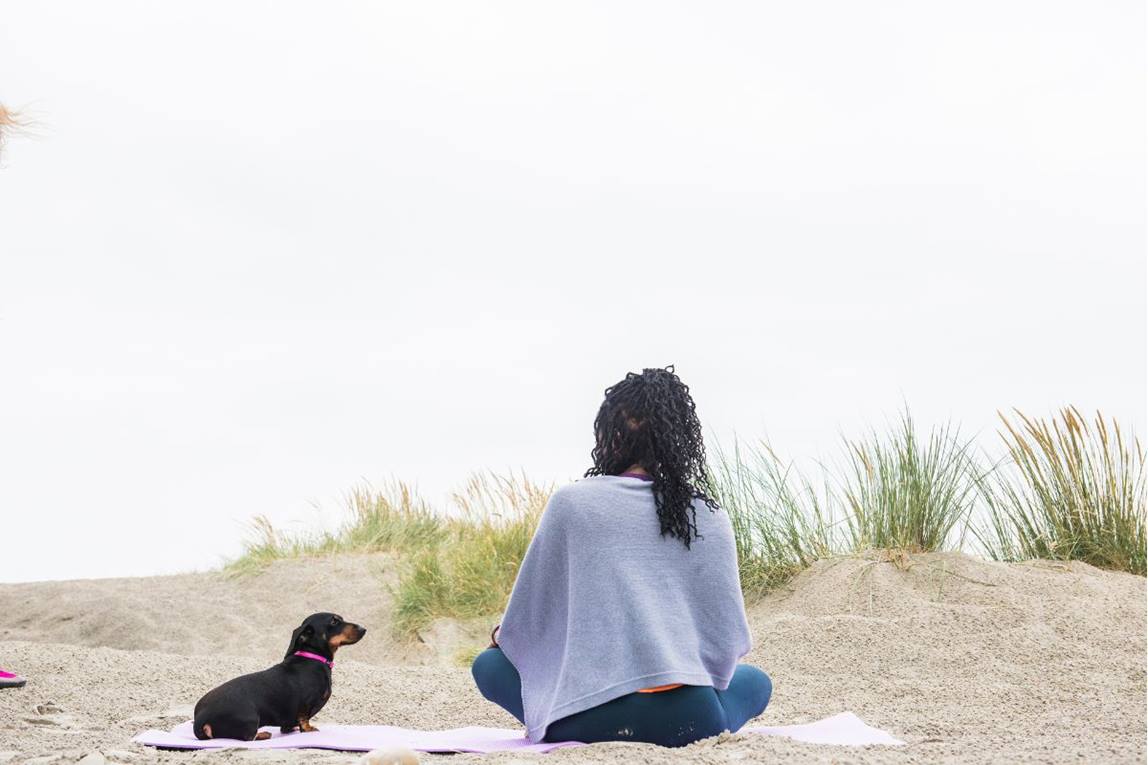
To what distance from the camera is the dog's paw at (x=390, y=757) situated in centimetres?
315

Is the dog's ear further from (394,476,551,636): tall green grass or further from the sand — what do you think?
(394,476,551,636): tall green grass

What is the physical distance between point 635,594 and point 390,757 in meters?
0.82

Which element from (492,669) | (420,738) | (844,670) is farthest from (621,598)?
(844,670)

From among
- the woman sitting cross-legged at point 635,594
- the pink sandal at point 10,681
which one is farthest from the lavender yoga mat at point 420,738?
the pink sandal at point 10,681

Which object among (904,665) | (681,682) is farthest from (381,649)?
(681,682)

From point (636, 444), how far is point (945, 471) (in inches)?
165

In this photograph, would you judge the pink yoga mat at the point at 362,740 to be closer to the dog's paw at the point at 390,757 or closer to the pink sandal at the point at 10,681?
the dog's paw at the point at 390,757

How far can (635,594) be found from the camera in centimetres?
337

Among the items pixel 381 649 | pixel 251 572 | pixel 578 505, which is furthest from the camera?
pixel 251 572

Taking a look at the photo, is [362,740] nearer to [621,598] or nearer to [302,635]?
[302,635]

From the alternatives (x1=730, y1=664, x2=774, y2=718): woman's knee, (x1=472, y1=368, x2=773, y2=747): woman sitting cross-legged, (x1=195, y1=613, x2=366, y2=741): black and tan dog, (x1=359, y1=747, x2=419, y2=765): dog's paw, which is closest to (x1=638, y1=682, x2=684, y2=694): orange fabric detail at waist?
(x1=472, y1=368, x2=773, y2=747): woman sitting cross-legged

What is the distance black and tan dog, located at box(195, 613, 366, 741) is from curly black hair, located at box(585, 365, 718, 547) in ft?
4.11

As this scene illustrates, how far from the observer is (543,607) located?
3.54 metres

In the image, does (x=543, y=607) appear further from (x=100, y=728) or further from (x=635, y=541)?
(x=100, y=728)
